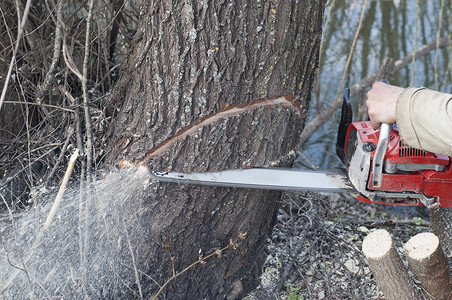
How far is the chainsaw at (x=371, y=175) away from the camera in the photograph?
6.55 ft

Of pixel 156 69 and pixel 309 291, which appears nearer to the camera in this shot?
pixel 156 69

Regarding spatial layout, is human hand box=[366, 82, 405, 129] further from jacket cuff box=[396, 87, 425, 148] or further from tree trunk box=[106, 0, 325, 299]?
tree trunk box=[106, 0, 325, 299]

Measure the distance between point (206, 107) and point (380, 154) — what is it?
76 centimetres

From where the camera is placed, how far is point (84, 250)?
6.89 feet

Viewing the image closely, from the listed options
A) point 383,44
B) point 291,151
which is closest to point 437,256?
point 291,151

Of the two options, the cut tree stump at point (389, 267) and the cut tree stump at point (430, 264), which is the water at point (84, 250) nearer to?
the cut tree stump at point (389, 267)

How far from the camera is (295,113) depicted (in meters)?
2.08

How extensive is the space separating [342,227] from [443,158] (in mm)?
1035

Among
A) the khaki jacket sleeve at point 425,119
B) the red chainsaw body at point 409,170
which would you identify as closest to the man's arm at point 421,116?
the khaki jacket sleeve at point 425,119

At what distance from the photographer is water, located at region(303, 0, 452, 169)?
16.1 ft

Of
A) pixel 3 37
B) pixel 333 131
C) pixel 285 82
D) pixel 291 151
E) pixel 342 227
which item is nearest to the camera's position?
pixel 285 82

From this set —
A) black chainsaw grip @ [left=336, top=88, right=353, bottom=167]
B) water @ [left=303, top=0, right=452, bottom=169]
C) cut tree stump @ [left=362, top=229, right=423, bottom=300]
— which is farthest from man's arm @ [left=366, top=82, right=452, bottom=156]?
water @ [left=303, top=0, right=452, bottom=169]

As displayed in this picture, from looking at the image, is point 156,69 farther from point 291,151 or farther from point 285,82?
point 291,151

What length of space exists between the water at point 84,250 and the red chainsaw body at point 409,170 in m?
1.09
